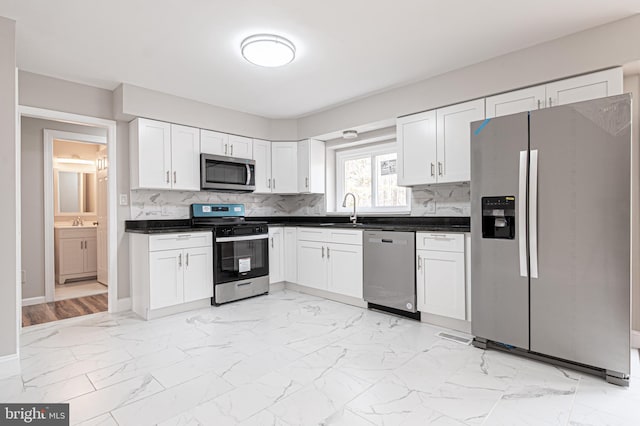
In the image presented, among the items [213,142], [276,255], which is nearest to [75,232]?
[213,142]

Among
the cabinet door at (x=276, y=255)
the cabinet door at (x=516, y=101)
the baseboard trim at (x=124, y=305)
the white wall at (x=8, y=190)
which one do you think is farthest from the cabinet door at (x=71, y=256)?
the cabinet door at (x=516, y=101)

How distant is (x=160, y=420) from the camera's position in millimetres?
1745

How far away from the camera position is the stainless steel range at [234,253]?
3.91 metres

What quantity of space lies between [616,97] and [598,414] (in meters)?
1.82

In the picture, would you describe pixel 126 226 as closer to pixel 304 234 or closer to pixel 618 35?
pixel 304 234

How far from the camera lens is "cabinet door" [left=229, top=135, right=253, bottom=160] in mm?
4438

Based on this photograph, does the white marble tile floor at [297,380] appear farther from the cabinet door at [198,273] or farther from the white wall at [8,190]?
the cabinet door at [198,273]

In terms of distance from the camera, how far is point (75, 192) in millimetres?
5746

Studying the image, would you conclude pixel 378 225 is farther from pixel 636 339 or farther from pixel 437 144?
pixel 636 339

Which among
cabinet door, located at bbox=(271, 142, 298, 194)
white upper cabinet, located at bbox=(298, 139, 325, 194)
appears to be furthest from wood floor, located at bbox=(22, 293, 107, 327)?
white upper cabinet, located at bbox=(298, 139, 325, 194)

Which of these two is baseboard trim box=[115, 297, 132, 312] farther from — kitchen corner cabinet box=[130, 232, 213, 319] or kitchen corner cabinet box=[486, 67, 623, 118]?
kitchen corner cabinet box=[486, 67, 623, 118]

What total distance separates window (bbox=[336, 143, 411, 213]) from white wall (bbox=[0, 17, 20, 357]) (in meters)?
3.53

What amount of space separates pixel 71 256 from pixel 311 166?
13.0ft

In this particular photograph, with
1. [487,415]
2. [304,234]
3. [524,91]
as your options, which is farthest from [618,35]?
[304,234]
